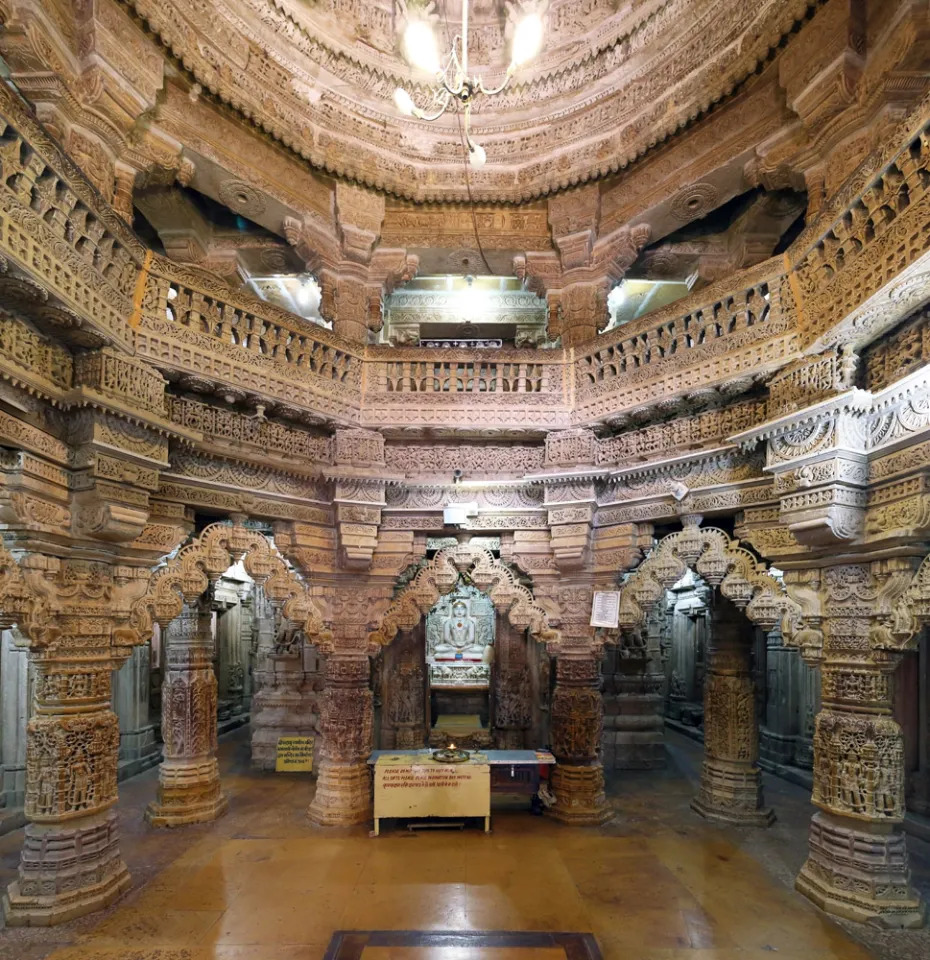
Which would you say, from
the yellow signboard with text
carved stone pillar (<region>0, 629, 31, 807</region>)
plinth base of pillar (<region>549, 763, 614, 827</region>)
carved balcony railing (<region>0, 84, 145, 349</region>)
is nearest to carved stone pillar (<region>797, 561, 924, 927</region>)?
Result: plinth base of pillar (<region>549, 763, 614, 827</region>)

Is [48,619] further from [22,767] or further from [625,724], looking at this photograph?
[625,724]

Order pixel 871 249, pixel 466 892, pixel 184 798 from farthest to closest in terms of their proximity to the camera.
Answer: pixel 184 798 → pixel 466 892 → pixel 871 249

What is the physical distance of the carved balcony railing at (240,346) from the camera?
585 cm

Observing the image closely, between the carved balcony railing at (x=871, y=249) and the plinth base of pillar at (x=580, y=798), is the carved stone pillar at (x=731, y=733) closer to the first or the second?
the plinth base of pillar at (x=580, y=798)

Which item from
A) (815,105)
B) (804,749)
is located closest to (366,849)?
(804,749)

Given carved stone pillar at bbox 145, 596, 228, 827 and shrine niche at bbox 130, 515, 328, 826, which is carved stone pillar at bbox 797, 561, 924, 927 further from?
carved stone pillar at bbox 145, 596, 228, 827

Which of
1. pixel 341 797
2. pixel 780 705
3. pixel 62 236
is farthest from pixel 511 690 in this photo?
Result: pixel 62 236

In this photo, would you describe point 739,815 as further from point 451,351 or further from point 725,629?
point 451,351

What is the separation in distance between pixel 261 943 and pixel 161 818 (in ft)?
10.9

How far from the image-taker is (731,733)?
25.8ft

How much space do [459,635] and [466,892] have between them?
6057 millimetres

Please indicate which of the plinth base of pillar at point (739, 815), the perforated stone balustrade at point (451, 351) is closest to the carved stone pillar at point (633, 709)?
the plinth base of pillar at point (739, 815)

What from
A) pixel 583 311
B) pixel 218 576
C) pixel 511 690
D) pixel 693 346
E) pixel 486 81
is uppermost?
pixel 486 81

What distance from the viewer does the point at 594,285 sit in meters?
8.30
